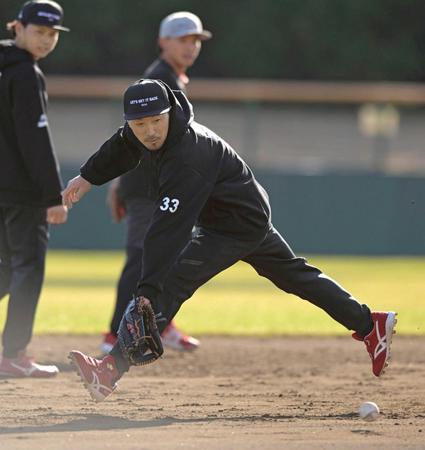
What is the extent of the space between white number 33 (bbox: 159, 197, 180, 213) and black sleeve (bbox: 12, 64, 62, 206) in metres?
1.56

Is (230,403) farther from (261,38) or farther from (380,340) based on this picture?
(261,38)

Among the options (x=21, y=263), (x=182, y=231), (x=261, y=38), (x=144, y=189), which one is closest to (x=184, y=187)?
(x=182, y=231)

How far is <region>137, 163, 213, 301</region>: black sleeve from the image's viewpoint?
581 cm

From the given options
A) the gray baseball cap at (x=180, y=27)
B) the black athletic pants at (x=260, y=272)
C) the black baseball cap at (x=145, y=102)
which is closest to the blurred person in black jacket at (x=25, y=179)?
the black athletic pants at (x=260, y=272)

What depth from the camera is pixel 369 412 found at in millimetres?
5922

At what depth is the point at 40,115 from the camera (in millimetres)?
7180

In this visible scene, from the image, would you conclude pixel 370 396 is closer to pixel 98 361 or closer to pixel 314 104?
pixel 98 361

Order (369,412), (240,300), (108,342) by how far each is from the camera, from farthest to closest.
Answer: (240,300), (108,342), (369,412)

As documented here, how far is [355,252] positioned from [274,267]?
13.7 metres

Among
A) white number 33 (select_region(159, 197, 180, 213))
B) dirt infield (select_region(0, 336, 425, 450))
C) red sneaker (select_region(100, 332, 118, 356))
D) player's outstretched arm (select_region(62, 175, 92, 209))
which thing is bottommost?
red sneaker (select_region(100, 332, 118, 356))

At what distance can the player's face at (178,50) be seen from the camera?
28.1 ft

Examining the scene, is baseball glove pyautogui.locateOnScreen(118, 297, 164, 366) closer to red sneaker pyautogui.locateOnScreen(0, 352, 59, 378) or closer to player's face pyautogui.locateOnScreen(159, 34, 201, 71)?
red sneaker pyautogui.locateOnScreen(0, 352, 59, 378)

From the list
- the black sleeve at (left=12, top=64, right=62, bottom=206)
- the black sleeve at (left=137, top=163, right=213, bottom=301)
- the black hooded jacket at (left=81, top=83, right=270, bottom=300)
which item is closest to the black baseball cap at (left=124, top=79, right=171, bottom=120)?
the black hooded jacket at (left=81, top=83, right=270, bottom=300)

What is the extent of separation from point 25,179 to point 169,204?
1732 millimetres
